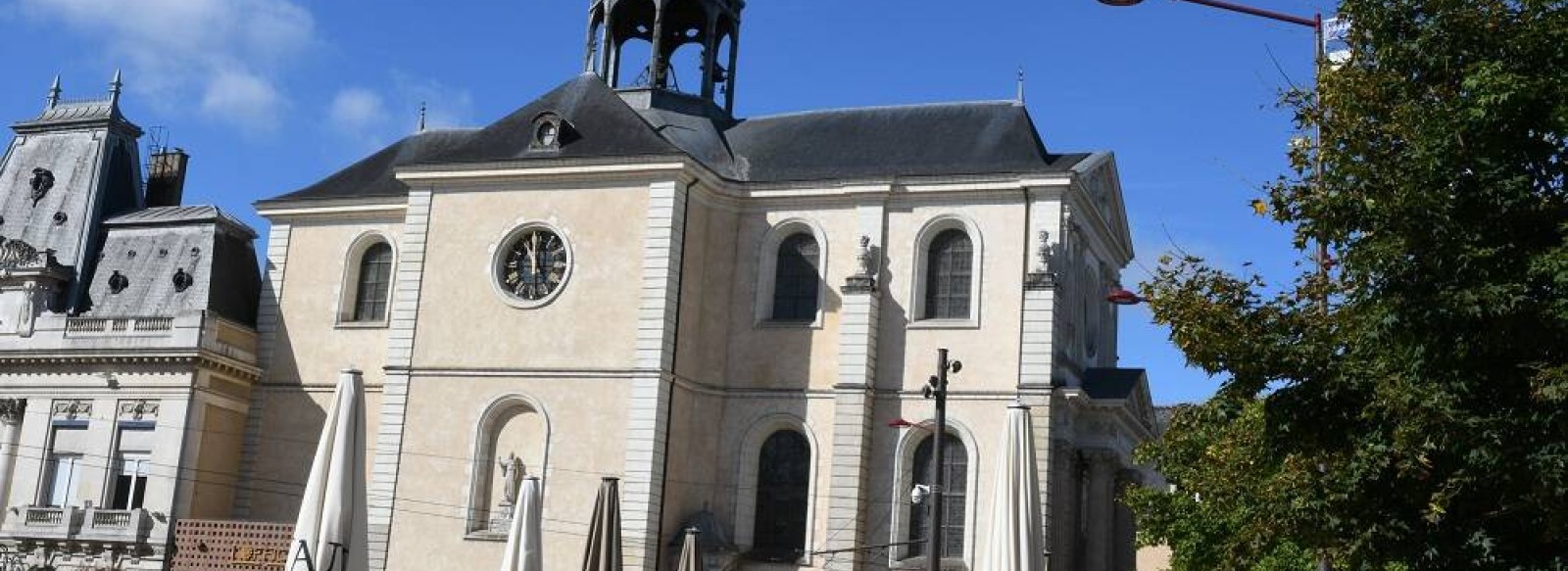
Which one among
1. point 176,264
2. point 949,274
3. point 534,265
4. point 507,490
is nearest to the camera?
point 507,490

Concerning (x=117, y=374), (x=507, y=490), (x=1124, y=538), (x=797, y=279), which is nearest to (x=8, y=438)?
(x=117, y=374)

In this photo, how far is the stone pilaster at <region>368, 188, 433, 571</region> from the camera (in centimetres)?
3603

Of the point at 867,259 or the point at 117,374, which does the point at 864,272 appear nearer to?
the point at 867,259

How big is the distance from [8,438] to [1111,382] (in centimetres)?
2444

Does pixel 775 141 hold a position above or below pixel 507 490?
above

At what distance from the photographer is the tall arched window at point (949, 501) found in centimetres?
3470

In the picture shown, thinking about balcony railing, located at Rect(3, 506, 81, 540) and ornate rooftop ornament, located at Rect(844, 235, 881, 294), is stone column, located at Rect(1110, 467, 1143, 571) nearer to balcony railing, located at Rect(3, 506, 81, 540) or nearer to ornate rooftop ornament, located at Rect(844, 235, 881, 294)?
ornate rooftop ornament, located at Rect(844, 235, 881, 294)

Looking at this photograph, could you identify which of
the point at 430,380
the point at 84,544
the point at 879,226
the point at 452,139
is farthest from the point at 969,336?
the point at 84,544

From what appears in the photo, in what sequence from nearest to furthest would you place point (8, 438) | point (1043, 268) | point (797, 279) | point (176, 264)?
point (1043, 268), point (797, 279), point (8, 438), point (176, 264)

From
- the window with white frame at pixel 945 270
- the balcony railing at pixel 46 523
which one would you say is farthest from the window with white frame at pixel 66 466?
the window with white frame at pixel 945 270

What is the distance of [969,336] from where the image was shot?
3547 cm

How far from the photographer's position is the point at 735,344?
37.3 meters

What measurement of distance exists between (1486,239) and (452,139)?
104ft

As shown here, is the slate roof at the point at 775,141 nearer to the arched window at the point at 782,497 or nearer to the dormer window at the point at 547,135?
the dormer window at the point at 547,135
